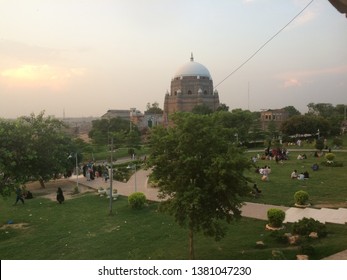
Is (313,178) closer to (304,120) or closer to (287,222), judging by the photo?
(287,222)

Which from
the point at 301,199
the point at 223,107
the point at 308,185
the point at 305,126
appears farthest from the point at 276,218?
the point at 223,107

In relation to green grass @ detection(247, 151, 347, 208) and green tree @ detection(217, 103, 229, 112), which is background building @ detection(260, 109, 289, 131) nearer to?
green tree @ detection(217, 103, 229, 112)

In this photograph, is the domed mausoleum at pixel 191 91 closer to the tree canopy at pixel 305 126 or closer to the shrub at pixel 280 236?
the tree canopy at pixel 305 126

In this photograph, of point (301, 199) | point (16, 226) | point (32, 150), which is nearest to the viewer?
point (16, 226)

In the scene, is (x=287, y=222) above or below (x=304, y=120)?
below

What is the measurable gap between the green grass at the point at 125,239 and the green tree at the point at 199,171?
1455 mm

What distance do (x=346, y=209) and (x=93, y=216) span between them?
9.79 metres

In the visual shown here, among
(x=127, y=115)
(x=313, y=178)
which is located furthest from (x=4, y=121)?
(x=127, y=115)

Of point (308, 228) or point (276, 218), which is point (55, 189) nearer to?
point (276, 218)

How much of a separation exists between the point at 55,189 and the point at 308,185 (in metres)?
14.7

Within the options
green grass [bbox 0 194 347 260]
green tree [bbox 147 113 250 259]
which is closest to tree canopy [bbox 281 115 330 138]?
green grass [bbox 0 194 347 260]

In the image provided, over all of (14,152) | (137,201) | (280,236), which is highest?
(14,152)

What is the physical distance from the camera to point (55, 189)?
21969 mm

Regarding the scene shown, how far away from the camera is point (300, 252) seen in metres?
8.64
